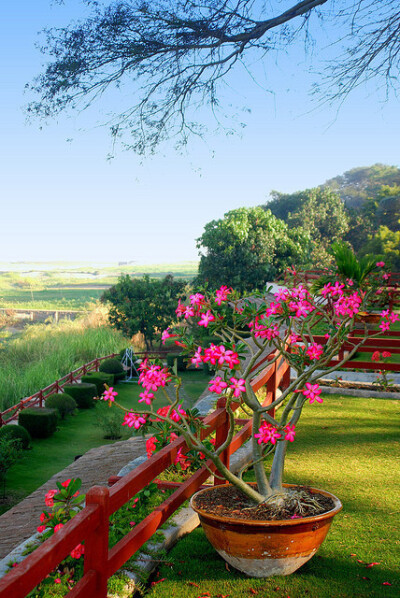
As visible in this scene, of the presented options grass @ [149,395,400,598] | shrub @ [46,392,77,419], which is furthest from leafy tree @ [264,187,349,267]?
grass @ [149,395,400,598]

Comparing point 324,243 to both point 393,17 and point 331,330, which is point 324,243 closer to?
point 393,17

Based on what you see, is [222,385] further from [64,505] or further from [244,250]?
[244,250]

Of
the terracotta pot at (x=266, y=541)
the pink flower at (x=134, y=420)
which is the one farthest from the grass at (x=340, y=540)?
the pink flower at (x=134, y=420)

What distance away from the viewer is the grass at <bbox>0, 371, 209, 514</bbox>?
28.5ft

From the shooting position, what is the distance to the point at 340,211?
33938 millimetres

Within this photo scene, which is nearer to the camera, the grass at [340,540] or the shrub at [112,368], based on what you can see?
the grass at [340,540]

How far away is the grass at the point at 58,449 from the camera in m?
8.67

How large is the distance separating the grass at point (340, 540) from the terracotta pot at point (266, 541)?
9 centimetres

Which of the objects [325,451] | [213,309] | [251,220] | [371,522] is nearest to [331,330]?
Answer: [213,309]

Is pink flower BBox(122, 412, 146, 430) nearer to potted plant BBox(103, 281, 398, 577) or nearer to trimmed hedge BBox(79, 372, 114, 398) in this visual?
potted plant BBox(103, 281, 398, 577)

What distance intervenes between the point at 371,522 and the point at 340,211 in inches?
1253

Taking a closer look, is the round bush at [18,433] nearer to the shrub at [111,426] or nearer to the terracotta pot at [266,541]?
the shrub at [111,426]

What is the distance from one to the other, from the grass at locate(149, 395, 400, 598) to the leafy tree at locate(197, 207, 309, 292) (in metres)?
19.5

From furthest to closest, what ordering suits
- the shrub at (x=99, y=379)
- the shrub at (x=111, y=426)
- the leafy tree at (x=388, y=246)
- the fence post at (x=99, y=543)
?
the leafy tree at (x=388, y=246), the shrub at (x=99, y=379), the shrub at (x=111, y=426), the fence post at (x=99, y=543)
